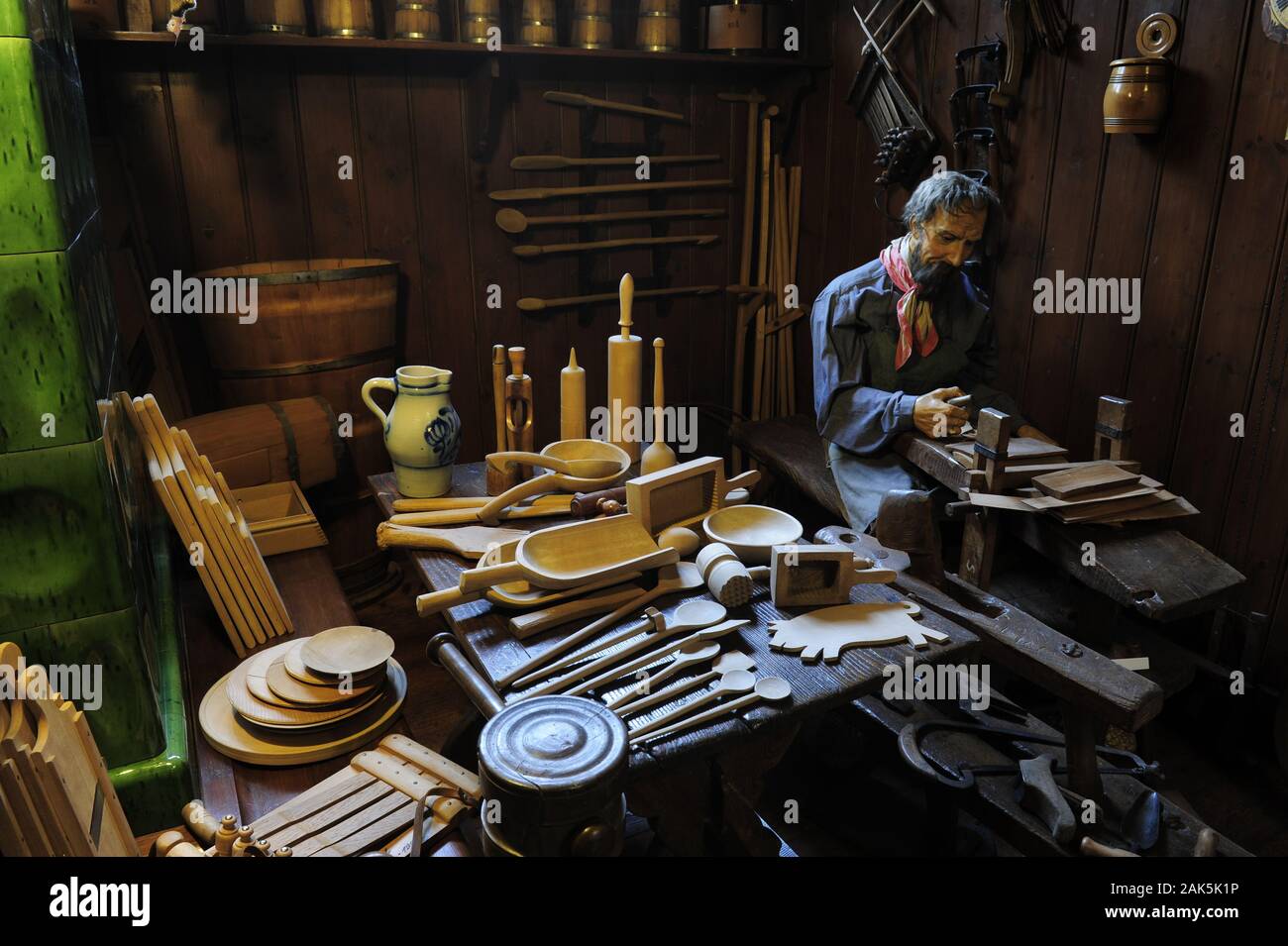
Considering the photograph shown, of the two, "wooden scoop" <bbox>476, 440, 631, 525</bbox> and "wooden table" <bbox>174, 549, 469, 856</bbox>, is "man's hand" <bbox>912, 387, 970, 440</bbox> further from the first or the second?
"wooden table" <bbox>174, 549, 469, 856</bbox>

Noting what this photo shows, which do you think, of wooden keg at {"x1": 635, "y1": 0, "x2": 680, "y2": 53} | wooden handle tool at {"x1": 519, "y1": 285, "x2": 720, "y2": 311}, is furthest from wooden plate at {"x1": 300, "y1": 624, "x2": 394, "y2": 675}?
wooden keg at {"x1": 635, "y1": 0, "x2": 680, "y2": 53}

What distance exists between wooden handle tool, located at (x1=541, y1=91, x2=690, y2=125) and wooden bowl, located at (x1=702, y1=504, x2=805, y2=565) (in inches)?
112

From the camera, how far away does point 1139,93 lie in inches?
124

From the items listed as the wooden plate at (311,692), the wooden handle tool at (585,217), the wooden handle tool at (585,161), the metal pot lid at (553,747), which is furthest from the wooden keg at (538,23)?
the metal pot lid at (553,747)

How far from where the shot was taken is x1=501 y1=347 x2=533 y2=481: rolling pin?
9.48ft

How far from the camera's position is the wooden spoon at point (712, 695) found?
1729 millimetres

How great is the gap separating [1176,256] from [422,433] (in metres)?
2.68

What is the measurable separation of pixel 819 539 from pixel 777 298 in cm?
311

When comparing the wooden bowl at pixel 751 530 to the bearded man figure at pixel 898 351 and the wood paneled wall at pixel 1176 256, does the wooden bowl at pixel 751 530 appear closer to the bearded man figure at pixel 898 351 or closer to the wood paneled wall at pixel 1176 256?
the bearded man figure at pixel 898 351

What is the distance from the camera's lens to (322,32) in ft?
12.7

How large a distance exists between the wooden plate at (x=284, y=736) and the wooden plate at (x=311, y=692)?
5cm
